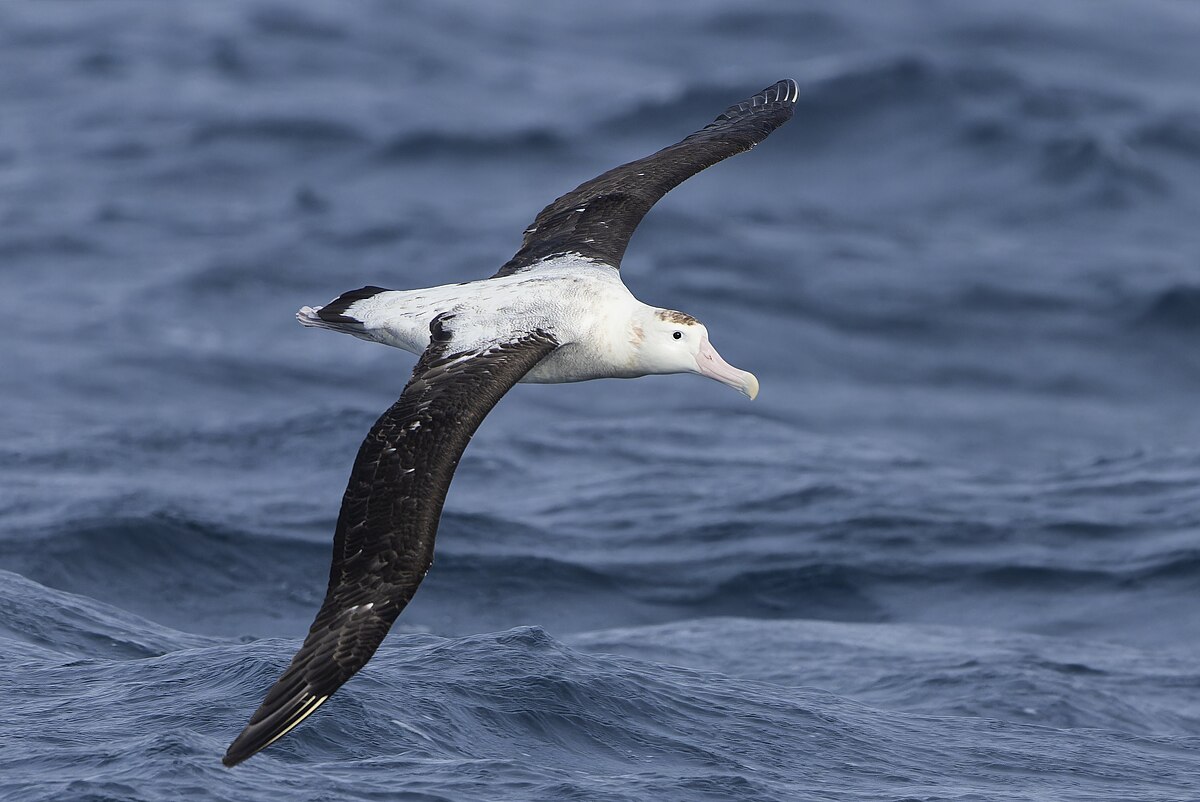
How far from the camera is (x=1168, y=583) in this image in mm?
13344

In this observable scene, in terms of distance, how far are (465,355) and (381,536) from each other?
132cm

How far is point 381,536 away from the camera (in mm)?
7398

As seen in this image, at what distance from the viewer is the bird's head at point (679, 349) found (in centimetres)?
917

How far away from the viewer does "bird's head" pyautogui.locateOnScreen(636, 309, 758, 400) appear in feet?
30.1

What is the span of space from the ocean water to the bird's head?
1583mm

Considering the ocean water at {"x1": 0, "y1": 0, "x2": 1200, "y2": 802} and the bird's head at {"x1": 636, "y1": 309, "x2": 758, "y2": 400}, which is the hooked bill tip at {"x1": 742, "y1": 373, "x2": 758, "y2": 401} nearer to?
the bird's head at {"x1": 636, "y1": 309, "x2": 758, "y2": 400}

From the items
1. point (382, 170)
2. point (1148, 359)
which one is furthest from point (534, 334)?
point (382, 170)

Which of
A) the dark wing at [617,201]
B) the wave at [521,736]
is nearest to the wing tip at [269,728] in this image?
the wave at [521,736]

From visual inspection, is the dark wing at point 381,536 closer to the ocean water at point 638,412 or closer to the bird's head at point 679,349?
the ocean water at point 638,412

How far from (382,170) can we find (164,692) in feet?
48.9

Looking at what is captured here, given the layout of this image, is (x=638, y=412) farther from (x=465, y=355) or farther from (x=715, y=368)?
(x=465, y=355)

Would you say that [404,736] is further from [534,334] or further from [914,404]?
[914,404]

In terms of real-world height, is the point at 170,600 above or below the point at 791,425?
below

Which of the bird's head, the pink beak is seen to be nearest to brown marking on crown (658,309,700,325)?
the bird's head
